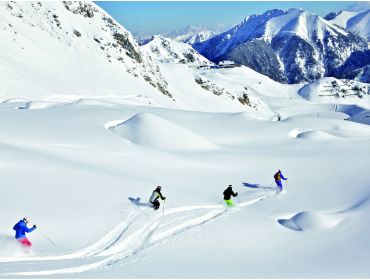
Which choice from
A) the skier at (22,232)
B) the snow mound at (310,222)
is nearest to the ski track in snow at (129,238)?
the skier at (22,232)

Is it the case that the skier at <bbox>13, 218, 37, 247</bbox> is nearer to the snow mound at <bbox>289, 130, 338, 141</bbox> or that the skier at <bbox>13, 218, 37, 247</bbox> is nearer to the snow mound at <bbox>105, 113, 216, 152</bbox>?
the snow mound at <bbox>105, 113, 216, 152</bbox>

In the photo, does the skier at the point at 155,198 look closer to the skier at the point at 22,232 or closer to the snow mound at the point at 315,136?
the skier at the point at 22,232

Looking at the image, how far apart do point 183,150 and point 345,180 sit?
11.1 metres

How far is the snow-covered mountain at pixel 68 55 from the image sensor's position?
67831mm

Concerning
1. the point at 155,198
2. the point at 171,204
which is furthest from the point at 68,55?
the point at 155,198

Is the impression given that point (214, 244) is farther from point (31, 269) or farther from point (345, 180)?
point (345, 180)

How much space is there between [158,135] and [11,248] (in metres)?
19.3

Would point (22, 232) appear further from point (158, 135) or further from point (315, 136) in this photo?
point (315, 136)

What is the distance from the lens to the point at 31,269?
11.2m

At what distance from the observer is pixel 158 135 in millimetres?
31609

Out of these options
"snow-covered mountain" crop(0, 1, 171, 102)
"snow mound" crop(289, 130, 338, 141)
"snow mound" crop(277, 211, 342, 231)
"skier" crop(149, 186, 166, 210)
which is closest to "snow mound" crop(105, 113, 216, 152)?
"snow mound" crop(289, 130, 338, 141)

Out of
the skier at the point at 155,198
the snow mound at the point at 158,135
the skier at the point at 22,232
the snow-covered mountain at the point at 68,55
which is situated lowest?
the skier at the point at 22,232

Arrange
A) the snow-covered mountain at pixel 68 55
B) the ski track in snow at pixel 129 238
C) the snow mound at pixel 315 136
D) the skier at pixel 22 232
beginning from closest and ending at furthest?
1. the ski track in snow at pixel 129 238
2. the skier at pixel 22 232
3. the snow mound at pixel 315 136
4. the snow-covered mountain at pixel 68 55

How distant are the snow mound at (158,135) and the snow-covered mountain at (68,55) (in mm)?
34510
